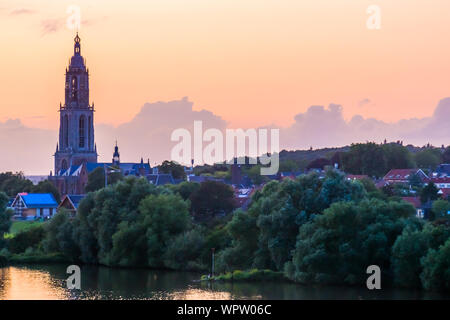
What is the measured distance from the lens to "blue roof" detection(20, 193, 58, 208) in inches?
4109

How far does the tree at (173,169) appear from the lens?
131413mm

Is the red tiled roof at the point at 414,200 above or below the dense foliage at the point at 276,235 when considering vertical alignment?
above

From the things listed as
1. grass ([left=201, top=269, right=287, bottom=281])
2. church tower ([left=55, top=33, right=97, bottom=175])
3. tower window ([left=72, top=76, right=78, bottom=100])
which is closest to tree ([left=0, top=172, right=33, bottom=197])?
church tower ([left=55, top=33, right=97, bottom=175])

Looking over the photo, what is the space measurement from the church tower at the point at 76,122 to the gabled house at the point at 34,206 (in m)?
36.0

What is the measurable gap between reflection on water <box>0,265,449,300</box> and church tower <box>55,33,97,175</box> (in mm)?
91447

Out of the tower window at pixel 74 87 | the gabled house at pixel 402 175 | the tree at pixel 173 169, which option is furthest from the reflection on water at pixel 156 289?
the tower window at pixel 74 87

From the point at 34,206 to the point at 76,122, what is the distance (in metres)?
44.0

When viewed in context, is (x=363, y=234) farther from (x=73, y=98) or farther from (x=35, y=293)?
(x=73, y=98)

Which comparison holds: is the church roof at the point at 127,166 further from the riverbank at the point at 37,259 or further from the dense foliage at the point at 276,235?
the riverbank at the point at 37,259

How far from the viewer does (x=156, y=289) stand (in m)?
46.2

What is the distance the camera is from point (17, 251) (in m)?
64.3
